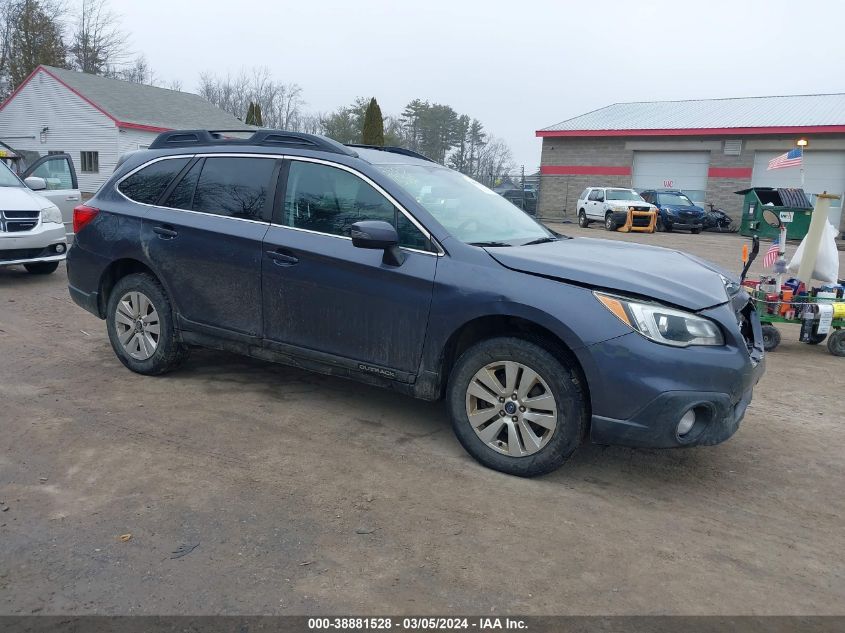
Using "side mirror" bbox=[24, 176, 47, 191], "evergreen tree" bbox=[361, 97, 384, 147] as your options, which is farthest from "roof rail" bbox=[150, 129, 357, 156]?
"evergreen tree" bbox=[361, 97, 384, 147]

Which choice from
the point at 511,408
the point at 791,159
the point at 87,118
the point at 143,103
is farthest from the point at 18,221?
the point at 143,103

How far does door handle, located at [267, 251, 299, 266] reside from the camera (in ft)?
14.8

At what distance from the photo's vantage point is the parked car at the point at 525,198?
34469 millimetres

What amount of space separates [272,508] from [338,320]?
1.32 meters

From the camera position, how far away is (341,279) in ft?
14.1

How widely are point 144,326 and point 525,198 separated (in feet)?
102

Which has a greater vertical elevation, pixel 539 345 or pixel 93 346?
pixel 539 345

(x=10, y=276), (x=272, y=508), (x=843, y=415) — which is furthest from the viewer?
(x=10, y=276)

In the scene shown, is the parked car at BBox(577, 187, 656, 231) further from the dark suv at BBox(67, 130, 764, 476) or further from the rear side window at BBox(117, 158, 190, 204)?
the rear side window at BBox(117, 158, 190, 204)

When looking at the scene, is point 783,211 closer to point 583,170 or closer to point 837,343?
point 837,343

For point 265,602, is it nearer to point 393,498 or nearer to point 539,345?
point 393,498

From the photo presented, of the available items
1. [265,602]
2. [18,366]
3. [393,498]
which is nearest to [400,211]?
[393,498]

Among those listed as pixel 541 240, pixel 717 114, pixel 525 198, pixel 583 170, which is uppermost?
pixel 717 114

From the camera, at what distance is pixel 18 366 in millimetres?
5660
